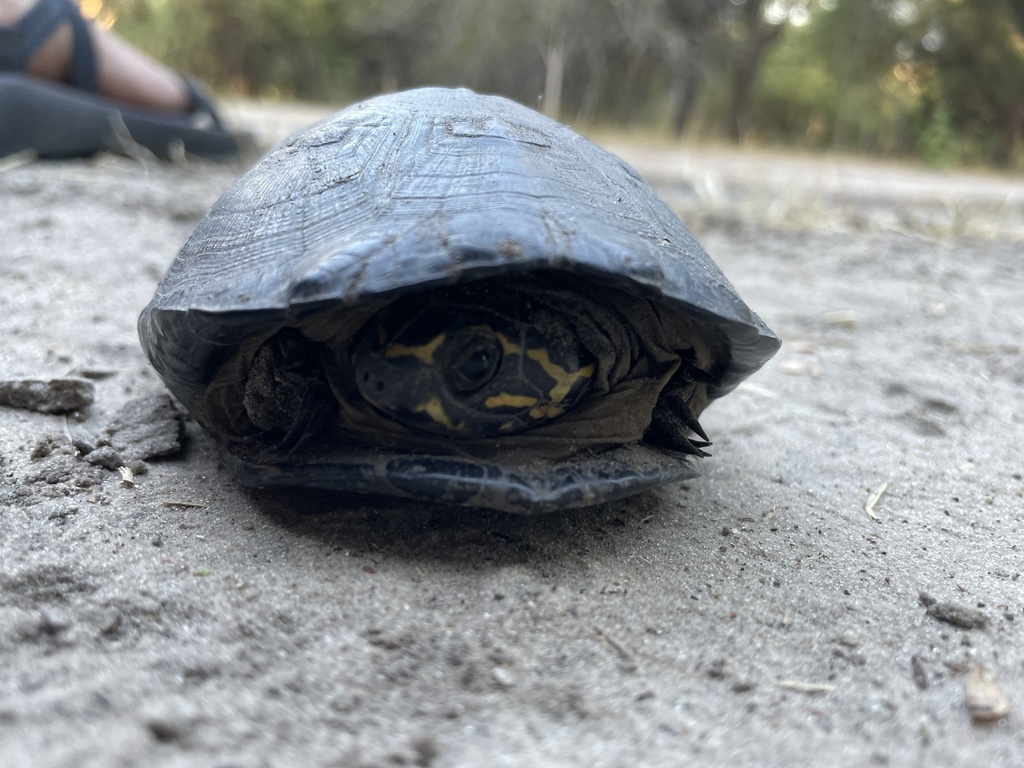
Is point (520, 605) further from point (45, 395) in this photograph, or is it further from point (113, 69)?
point (113, 69)

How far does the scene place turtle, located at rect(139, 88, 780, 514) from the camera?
1.22 metres

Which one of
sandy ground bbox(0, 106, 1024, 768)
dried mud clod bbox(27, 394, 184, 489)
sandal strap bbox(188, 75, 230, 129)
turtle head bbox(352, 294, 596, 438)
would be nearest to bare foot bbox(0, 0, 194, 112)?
sandal strap bbox(188, 75, 230, 129)

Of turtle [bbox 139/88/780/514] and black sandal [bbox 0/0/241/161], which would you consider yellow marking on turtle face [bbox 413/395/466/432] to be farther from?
black sandal [bbox 0/0/241/161]

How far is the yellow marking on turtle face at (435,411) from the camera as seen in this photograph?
1319 mm

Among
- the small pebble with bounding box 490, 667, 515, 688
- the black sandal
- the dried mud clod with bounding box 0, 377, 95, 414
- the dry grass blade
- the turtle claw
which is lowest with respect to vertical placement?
the dried mud clod with bounding box 0, 377, 95, 414

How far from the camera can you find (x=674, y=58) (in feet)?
29.7

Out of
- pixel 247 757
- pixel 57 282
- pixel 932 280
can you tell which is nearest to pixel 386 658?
pixel 247 757

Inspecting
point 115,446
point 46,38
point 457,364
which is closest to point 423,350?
point 457,364

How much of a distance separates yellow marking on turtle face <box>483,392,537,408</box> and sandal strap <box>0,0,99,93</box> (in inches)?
149

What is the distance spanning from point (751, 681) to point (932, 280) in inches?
125

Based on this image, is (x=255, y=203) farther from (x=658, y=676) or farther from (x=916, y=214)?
(x=916, y=214)

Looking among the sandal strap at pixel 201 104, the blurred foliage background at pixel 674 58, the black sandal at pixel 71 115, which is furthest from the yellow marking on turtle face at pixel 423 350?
the blurred foliage background at pixel 674 58

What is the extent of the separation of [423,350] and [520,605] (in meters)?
0.43

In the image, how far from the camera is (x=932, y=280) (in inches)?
144
